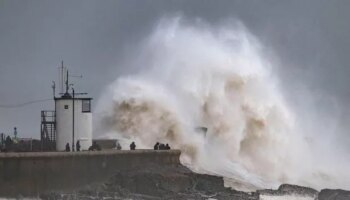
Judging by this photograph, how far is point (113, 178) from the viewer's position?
22141 mm

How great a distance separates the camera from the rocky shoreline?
21.3 metres

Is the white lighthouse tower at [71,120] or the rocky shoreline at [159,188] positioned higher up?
the white lighthouse tower at [71,120]

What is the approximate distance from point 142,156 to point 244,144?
25.1ft

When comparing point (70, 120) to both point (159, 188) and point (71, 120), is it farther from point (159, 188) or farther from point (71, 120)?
point (159, 188)

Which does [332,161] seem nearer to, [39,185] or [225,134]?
[225,134]

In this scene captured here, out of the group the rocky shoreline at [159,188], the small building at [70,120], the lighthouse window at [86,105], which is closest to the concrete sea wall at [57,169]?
the rocky shoreline at [159,188]

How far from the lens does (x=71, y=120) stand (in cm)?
2305

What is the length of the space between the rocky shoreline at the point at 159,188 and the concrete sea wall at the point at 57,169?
0.24m

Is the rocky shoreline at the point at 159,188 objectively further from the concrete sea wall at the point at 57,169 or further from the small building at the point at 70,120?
the small building at the point at 70,120

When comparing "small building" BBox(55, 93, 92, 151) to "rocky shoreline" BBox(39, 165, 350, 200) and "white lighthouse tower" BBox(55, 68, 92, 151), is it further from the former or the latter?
"rocky shoreline" BBox(39, 165, 350, 200)

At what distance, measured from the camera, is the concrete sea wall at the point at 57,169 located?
20.3m

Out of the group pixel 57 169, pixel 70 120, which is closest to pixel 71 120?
pixel 70 120

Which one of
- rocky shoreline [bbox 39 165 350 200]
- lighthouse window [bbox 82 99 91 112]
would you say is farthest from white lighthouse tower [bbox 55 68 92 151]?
rocky shoreline [bbox 39 165 350 200]

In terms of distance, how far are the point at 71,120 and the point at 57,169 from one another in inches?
88.7
